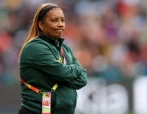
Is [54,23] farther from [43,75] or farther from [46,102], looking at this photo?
[46,102]

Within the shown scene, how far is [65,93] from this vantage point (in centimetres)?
641

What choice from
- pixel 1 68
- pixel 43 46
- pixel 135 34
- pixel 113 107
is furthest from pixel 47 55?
pixel 135 34

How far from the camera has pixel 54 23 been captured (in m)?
6.46

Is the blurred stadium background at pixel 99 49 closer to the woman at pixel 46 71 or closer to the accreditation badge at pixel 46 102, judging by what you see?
the woman at pixel 46 71

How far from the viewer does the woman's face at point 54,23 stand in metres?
6.45

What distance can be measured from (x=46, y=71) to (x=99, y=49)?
8.82 meters

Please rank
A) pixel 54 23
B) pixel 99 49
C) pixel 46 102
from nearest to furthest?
pixel 46 102 < pixel 54 23 < pixel 99 49

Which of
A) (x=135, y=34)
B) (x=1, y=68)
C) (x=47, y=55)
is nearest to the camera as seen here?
(x=47, y=55)

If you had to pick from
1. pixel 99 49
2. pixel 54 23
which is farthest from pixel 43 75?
pixel 99 49

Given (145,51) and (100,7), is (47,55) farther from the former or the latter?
(100,7)

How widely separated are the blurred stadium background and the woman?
22.9ft

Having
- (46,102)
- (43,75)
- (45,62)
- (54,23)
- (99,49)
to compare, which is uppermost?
(99,49)

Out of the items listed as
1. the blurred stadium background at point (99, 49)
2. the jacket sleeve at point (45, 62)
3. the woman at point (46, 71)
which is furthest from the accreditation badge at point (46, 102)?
the blurred stadium background at point (99, 49)

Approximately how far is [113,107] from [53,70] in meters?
7.22
